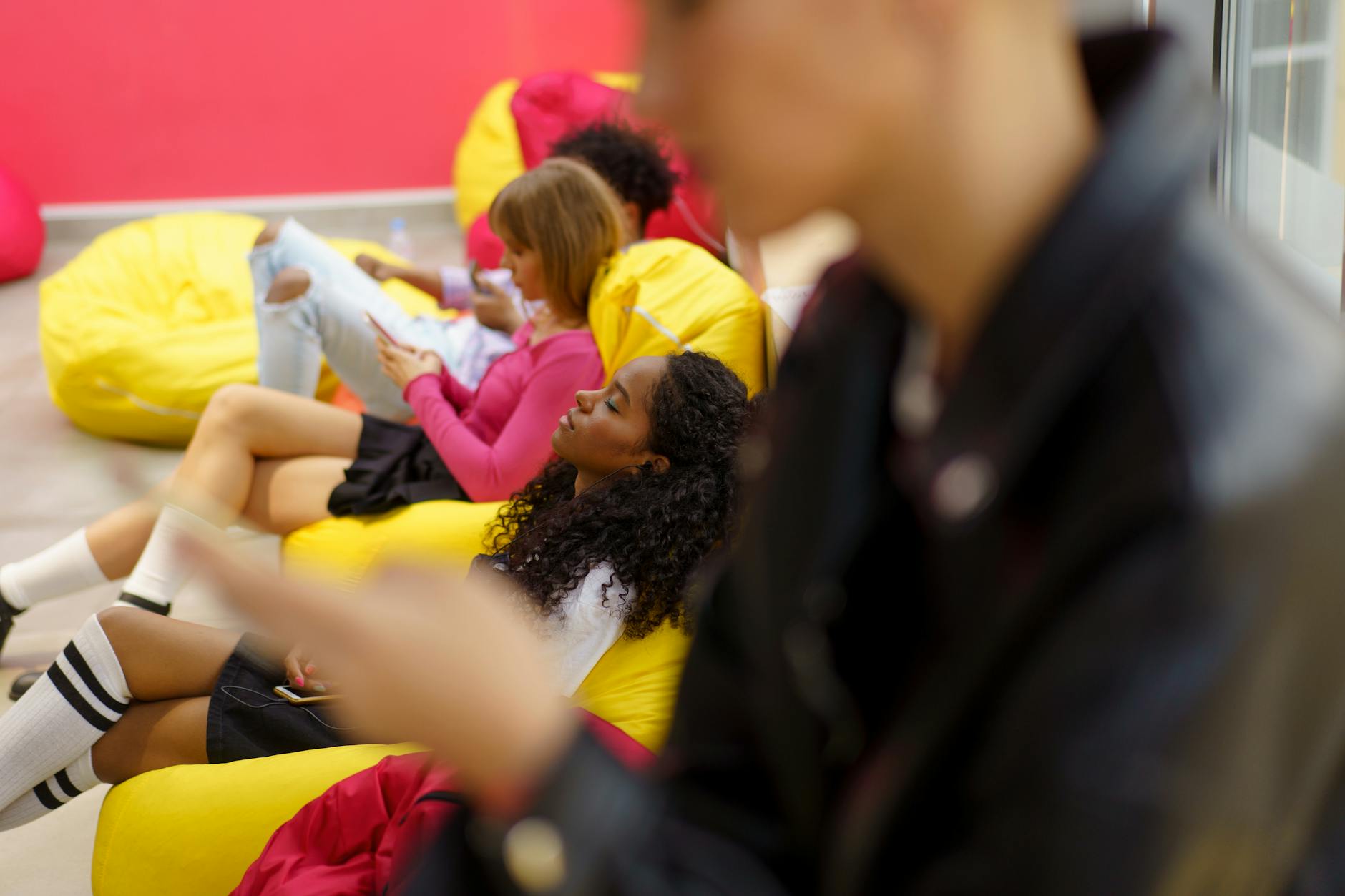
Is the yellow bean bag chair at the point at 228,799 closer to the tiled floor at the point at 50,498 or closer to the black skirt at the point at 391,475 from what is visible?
the tiled floor at the point at 50,498

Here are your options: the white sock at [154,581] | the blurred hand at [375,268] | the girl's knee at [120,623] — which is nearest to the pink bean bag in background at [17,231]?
the blurred hand at [375,268]

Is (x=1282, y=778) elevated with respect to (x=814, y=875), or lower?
elevated

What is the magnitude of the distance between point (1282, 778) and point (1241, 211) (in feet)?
6.92

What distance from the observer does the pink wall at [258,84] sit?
19.4 feet

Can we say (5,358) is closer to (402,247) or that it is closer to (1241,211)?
→ (402,247)

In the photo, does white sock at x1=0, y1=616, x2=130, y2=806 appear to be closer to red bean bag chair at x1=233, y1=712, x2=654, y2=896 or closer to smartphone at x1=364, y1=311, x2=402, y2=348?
red bean bag chair at x1=233, y1=712, x2=654, y2=896

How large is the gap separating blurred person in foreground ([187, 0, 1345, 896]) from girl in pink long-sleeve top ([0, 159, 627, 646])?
1.98m

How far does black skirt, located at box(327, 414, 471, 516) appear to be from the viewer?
256 centimetres

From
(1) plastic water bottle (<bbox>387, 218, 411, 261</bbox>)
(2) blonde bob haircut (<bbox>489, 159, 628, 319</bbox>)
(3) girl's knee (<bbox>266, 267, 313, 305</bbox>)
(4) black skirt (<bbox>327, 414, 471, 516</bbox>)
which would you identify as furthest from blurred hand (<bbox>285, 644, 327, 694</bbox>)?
(1) plastic water bottle (<bbox>387, 218, 411, 261</bbox>)

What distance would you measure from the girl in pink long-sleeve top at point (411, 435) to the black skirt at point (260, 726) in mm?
669

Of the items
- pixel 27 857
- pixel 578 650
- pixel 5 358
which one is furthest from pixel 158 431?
pixel 578 650

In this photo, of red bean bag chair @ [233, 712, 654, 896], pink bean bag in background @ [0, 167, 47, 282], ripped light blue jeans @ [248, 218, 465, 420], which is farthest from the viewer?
pink bean bag in background @ [0, 167, 47, 282]

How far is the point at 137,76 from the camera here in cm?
600

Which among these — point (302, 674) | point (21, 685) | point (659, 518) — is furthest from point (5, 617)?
point (659, 518)
